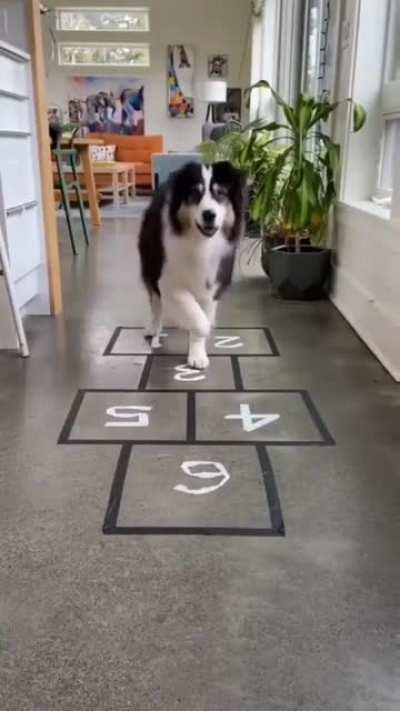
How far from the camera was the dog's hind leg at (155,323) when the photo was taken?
2770 millimetres

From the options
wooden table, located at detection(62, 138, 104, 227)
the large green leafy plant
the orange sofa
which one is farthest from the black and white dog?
the orange sofa

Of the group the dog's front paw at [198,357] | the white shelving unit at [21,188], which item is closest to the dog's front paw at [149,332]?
the dog's front paw at [198,357]

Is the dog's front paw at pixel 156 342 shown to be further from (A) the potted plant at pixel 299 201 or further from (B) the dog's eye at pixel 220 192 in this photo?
(A) the potted plant at pixel 299 201

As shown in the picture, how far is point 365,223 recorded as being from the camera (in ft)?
9.48

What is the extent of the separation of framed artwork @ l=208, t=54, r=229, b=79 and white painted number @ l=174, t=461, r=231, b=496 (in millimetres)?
10370

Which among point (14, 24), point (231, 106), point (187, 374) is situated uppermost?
point (231, 106)

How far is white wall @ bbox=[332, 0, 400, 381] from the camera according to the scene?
2.52m

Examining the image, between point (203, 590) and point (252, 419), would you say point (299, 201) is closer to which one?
point (252, 419)

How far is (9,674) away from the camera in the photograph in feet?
3.43

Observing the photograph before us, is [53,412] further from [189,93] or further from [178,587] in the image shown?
[189,93]

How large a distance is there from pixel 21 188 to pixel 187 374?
123cm

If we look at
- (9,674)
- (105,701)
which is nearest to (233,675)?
(105,701)

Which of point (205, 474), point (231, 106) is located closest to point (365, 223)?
point (205, 474)

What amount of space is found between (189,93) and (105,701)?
11.2m
